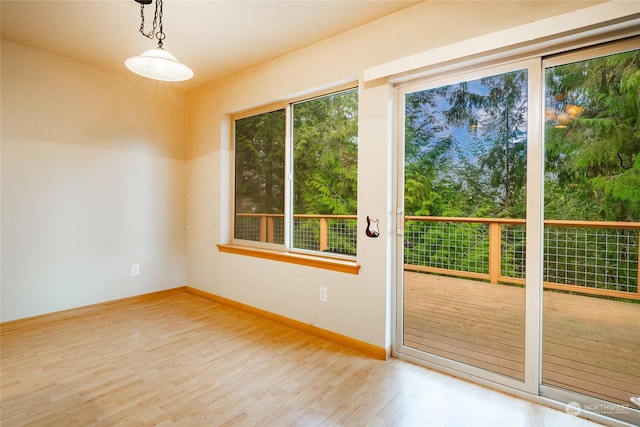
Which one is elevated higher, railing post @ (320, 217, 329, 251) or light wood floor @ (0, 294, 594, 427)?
railing post @ (320, 217, 329, 251)

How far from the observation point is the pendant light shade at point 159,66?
1.73 m

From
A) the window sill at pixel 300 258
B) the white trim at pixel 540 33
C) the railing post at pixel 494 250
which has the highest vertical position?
the white trim at pixel 540 33

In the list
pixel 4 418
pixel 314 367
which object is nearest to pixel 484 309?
pixel 314 367

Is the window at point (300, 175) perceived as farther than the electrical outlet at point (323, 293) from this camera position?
Yes

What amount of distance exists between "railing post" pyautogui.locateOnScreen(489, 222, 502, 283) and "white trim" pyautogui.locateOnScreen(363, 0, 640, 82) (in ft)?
3.44

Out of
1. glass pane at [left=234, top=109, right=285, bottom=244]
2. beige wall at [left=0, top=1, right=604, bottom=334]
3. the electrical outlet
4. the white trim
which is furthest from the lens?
glass pane at [left=234, top=109, right=285, bottom=244]

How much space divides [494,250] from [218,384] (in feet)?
6.45

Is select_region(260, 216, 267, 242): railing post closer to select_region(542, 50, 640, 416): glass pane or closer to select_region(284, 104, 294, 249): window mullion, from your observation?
select_region(284, 104, 294, 249): window mullion

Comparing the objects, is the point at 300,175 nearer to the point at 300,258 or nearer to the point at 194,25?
the point at 300,258

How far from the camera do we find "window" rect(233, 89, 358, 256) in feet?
9.29

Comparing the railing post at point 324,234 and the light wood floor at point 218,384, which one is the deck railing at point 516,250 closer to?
the railing post at point 324,234

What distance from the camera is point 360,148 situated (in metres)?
2.46

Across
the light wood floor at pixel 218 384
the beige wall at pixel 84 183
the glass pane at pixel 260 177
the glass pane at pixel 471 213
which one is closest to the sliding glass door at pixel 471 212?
the glass pane at pixel 471 213

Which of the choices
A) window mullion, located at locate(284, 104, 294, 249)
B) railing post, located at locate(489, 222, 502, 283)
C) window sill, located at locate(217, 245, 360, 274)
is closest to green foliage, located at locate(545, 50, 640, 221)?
railing post, located at locate(489, 222, 502, 283)
